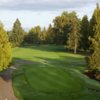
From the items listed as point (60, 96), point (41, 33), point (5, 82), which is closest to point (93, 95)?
point (60, 96)

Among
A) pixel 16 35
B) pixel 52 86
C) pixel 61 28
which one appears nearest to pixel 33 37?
pixel 16 35

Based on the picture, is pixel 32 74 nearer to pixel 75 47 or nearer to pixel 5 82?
pixel 5 82

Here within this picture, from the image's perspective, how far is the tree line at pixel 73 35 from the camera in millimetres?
42438

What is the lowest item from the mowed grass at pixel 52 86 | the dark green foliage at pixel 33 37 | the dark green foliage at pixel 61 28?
the mowed grass at pixel 52 86

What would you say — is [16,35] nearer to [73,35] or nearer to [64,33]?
[64,33]

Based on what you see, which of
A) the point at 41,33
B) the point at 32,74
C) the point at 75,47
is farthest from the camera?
the point at 41,33

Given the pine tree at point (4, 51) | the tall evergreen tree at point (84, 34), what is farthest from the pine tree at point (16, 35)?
the pine tree at point (4, 51)

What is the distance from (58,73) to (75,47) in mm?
49344

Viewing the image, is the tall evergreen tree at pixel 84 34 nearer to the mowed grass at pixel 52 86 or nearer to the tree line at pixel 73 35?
the tree line at pixel 73 35

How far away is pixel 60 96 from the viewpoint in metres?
31.2

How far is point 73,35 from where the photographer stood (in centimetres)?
9450

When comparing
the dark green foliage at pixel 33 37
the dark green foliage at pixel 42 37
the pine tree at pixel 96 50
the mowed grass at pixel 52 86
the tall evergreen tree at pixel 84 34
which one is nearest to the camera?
the mowed grass at pixel 52 86

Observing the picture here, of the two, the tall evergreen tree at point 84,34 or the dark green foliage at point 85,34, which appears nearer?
the dark green foliage at point 85,34

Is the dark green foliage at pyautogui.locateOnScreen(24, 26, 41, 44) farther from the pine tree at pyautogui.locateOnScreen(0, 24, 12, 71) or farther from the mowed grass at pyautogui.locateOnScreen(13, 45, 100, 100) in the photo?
the mowed grass at pyautogui.locateOnScreen(13, 45, 100, 100)
